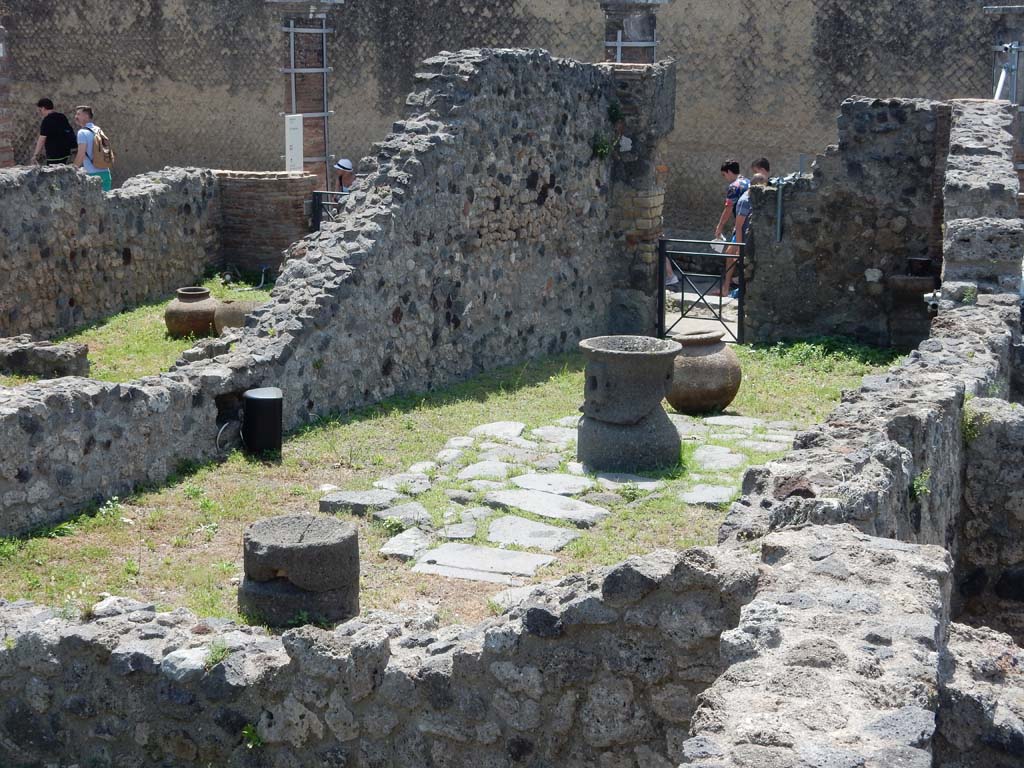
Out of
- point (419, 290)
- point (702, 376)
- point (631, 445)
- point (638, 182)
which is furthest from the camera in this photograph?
point (638, 182)

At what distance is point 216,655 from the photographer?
19.0ft

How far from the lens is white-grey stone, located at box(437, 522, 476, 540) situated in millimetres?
9195

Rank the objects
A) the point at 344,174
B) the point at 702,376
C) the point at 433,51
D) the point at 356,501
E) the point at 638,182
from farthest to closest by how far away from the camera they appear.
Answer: the point at 433,51, the point at 344,174, the point at 638,182, the point at 702,376, the point at 356,501

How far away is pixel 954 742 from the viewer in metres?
4.40

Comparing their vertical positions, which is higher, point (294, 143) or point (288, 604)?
Result: point (294, 143)

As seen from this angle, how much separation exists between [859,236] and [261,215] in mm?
7506

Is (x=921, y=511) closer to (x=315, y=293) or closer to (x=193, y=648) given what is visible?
(x=193, y=648)

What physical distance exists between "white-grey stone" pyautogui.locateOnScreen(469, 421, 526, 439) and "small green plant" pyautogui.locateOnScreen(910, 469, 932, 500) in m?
4.64

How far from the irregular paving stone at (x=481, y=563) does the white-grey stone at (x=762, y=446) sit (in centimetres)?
303

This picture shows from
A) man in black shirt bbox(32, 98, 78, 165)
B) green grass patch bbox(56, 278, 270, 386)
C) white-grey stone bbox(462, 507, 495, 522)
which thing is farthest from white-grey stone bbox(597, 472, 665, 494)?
man in black shirt bbox(32, 98, 78, 165)

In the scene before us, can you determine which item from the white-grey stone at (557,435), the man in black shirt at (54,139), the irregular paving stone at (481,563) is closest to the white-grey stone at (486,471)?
the white-grey stone at (557,435)

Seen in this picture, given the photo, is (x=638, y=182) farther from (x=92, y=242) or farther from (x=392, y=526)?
(x=392, y=526)

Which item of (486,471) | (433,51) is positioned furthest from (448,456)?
(433,51)

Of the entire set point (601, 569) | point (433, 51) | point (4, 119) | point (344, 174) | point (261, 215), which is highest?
point (433, 51)
